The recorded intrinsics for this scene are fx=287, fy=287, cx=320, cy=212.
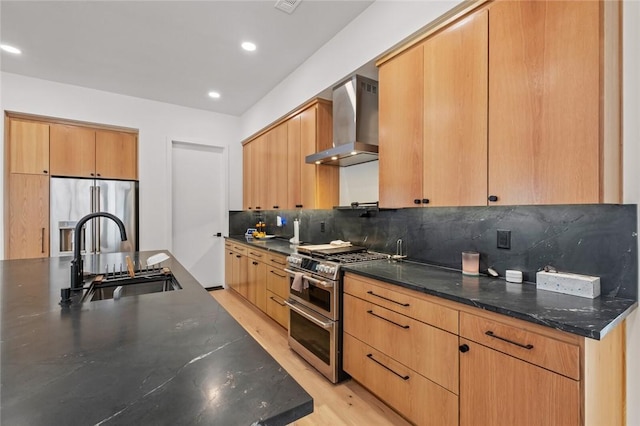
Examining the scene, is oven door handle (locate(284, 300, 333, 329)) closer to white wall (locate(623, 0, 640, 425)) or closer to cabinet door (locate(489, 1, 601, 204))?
cabinet door (locate(489, 1, 601, 204))

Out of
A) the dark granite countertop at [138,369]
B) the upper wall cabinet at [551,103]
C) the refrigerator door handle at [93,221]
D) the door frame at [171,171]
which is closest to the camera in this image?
the dark granite countertop at [138,369]

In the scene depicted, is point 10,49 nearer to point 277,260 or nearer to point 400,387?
point 277,260

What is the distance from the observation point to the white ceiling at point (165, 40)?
7.63 ft

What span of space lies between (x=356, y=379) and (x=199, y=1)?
3.09 meters

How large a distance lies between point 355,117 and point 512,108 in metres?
1.29

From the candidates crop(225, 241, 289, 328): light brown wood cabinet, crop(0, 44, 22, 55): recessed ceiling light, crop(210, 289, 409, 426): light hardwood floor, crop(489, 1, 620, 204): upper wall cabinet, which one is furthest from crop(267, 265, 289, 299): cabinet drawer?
crop(0, 44, 22, 55): recessed ceiling light

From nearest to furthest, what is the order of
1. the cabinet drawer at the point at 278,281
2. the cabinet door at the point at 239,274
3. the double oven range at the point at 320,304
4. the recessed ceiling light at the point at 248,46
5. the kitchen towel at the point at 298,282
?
the double oven range at the point at 320,304, the kitchen towel at the point at 298,282, the recessed ceiling light at the point at 248,46, the cabinet drawer at the point at 278,281, the cabinet door at the point at 239,274

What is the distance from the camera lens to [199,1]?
2.23 metres

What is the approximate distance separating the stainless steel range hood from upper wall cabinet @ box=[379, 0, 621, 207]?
442mm

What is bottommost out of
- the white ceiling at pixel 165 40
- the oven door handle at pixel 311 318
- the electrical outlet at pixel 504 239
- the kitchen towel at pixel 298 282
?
the oven door handle at pixel 311 318

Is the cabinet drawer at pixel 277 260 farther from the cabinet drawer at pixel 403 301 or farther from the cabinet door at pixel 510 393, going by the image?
the cabinet door at pixel 510 393

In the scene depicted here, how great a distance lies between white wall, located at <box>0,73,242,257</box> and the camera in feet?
11.5

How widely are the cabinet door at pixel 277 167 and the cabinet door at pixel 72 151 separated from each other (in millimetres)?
2378

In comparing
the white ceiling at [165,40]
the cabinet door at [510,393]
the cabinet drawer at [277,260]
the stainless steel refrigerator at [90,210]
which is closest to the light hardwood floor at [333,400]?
the cabinet door at [510,393]
